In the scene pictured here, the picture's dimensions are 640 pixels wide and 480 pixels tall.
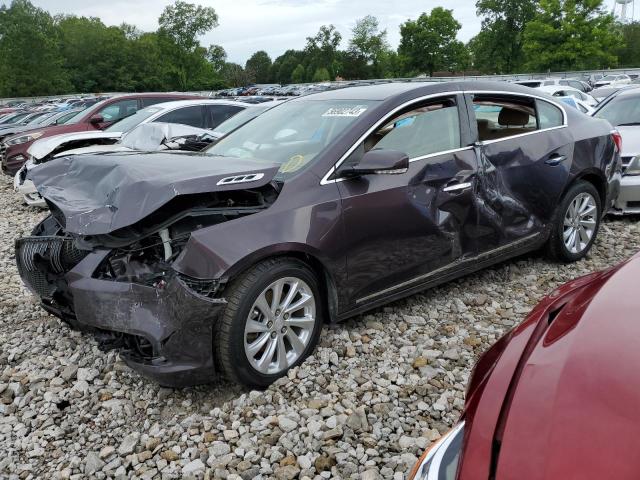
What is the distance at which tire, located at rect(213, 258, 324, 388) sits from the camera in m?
2.98

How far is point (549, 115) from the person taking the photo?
4.78 metres

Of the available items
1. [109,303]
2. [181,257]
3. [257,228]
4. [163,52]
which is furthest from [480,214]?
[163,52]

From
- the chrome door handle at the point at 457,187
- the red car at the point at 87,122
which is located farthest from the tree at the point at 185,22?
the chrome door handle at the point at 457,187

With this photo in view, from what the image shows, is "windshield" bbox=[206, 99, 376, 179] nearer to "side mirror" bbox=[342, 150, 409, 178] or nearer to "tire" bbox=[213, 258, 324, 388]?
"side mirror" bbox=[342, 150, 409, 178]

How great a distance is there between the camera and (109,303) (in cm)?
303

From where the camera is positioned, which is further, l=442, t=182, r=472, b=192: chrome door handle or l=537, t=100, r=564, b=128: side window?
l=537, t=100, r=564, b=128: side window

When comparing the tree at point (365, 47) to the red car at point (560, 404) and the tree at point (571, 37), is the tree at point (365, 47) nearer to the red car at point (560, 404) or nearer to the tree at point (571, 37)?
the tree at point (571, 37)

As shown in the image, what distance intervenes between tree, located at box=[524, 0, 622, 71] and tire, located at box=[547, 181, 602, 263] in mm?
52588

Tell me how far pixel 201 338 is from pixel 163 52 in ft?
254

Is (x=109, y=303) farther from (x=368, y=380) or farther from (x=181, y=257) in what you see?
(x=368, y=380)

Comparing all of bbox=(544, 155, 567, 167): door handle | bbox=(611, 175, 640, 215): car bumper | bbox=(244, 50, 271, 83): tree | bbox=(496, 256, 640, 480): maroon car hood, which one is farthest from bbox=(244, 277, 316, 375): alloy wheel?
bbox=(244, 50, 271, 83): tree

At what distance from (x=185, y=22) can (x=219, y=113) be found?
234 feet

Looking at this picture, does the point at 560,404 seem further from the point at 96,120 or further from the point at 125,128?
the point at 96,120

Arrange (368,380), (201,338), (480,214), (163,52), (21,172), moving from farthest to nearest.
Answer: (163,52) < (21,172) < (480,214) < (368,380) < (201,338)
